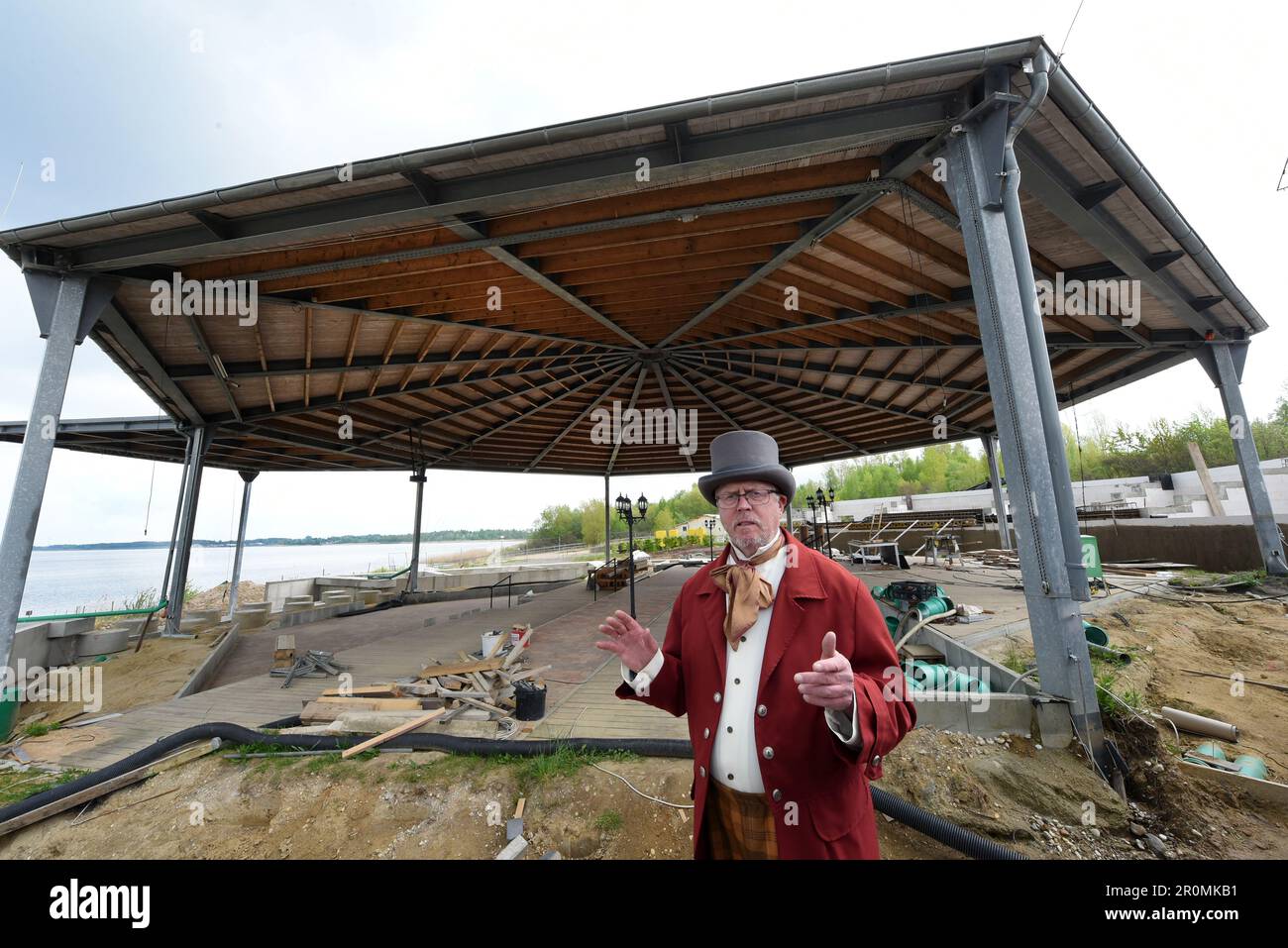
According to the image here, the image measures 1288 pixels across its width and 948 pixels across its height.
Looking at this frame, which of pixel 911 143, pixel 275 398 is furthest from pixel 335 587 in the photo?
pixel 911 143

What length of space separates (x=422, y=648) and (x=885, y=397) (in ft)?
50.2

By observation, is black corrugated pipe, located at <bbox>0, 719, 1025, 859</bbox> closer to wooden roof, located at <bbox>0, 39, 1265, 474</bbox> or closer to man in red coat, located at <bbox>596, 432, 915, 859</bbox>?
man in red coat, located at <bbox>596, 432, 915, 859</bbox>

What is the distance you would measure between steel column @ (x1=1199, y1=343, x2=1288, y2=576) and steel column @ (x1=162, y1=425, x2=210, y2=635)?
24.3 meters

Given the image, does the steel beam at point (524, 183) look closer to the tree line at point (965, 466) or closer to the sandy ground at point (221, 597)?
the tree line at point (965, 466)

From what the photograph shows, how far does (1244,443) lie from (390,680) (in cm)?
1713

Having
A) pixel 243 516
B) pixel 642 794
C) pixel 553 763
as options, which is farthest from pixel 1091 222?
pixel 243 516

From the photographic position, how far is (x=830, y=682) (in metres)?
1.29

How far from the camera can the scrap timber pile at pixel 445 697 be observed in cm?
539

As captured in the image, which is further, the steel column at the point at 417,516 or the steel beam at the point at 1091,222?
the steel column at the point at 417,516

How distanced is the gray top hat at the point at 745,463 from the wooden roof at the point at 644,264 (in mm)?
4229

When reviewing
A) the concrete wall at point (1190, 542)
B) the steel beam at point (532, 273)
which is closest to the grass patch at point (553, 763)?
the steel beam at point (532, 273)

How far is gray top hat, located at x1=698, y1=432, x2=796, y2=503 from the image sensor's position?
6.07 feet

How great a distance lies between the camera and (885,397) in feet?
50.6
